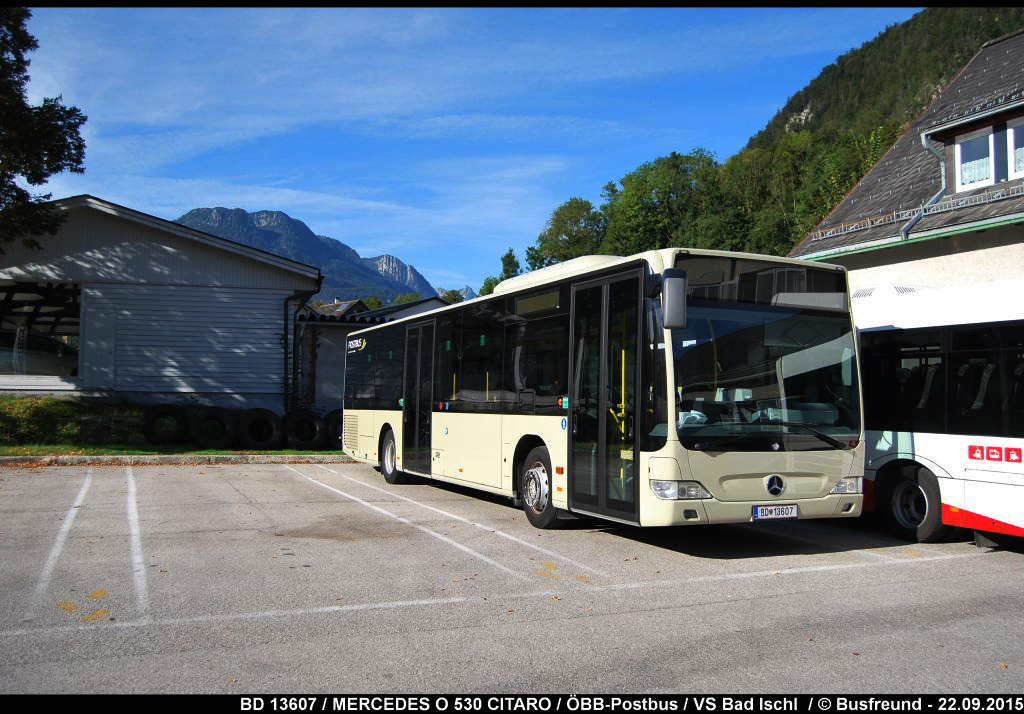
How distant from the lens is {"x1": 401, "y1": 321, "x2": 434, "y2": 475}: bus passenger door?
46.0ft

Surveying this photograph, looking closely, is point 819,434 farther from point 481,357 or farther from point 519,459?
point 481,357

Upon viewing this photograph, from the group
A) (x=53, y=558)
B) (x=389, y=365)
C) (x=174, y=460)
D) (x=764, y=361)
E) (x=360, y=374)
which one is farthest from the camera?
(x=174, y=460)

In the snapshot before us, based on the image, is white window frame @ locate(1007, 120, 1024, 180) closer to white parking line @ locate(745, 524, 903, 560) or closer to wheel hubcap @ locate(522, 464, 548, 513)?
white parking line @ locate(745, 524, 903, 560)

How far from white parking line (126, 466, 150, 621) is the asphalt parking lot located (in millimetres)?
34

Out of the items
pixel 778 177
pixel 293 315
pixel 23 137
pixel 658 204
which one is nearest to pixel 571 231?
pixel 658 204

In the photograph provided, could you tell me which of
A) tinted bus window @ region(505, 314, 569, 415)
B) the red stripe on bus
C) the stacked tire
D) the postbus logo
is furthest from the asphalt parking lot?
the stacked tire

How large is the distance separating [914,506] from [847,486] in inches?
Answer: 65.6

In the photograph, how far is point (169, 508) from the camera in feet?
38.7

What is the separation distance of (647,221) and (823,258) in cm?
6193

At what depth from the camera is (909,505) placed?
10195 millimetres

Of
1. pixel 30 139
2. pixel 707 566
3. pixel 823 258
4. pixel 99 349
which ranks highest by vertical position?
pixel 30 139
